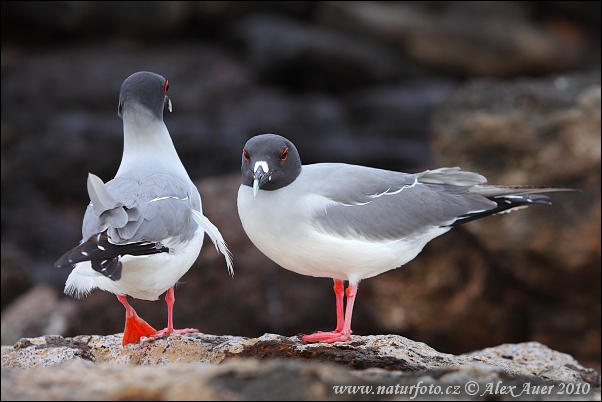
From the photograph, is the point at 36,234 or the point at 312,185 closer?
the point at 312,185

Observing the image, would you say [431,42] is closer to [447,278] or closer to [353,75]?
[353,75]

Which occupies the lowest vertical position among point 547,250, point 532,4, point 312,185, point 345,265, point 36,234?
point 36,234

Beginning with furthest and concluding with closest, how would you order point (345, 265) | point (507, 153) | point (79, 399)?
point (507, 153) → point (345, 265) → point (79, 399)

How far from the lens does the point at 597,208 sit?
30.8ft

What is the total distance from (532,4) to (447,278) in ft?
29.1

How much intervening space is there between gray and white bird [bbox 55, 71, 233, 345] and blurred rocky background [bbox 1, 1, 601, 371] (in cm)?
394

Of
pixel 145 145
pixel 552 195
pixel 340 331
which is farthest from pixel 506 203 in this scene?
pixel 552 195

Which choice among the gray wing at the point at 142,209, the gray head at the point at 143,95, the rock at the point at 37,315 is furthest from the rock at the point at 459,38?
the gray wing at the point at 142,209

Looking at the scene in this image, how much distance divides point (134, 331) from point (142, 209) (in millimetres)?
1012

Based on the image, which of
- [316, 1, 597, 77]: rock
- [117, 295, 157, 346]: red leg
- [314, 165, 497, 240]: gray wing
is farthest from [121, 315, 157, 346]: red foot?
[316, 1, 597, 77]: rock

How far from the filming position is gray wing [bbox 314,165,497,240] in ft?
18.2

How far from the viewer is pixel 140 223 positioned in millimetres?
5113

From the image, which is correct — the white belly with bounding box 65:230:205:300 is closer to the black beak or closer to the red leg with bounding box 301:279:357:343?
the black beak

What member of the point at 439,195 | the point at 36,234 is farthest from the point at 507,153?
the point at 36,234
